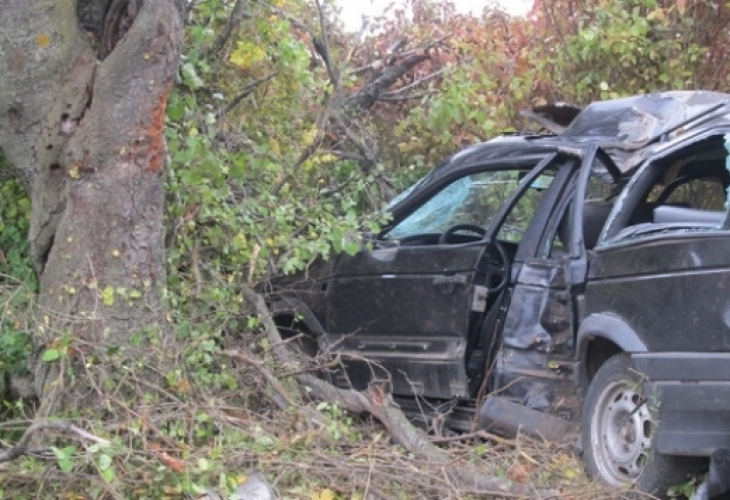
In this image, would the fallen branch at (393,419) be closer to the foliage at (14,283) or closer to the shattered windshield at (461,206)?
the foliage at (14,283)

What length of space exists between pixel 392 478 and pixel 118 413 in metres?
1.20

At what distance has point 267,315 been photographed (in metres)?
6.14

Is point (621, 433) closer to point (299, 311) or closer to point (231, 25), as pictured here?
point (299, 311)

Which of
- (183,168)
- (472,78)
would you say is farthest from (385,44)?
(183,168)

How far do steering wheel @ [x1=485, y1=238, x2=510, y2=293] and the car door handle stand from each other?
0.14m

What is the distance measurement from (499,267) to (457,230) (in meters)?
0.69

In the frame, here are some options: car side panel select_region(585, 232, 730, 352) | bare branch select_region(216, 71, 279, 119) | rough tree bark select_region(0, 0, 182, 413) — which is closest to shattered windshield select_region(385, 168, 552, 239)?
bare branch select_region(216, 71, 279, 119)

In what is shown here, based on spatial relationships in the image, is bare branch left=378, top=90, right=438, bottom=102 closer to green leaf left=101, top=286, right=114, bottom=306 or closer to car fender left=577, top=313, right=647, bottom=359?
car fender left=577, top=313, right=647, bottom=359

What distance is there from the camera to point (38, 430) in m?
4.29

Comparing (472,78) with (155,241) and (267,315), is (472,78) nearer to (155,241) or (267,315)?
(267,315)

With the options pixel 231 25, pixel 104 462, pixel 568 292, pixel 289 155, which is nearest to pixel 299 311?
pixel 289 155

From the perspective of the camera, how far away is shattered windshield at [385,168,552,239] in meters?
7.04

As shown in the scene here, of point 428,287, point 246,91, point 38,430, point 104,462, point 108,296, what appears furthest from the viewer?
point 246,91

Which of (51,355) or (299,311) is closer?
(51,355)
